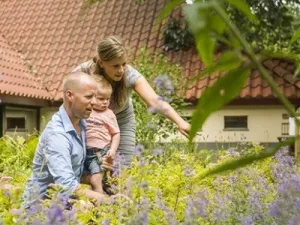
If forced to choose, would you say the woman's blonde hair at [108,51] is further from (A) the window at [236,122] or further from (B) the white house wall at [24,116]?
(A) the window at [236,122]

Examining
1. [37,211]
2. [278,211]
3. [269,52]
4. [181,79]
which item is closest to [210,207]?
[278,211]

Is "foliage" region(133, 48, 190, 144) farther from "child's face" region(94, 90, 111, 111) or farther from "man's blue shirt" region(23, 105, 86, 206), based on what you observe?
"man's blue shirt" region(23, 105, 86, 206)

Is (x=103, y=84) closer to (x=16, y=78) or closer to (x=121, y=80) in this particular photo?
(x=121, y=80)

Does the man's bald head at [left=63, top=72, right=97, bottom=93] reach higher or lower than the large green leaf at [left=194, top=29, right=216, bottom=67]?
higher

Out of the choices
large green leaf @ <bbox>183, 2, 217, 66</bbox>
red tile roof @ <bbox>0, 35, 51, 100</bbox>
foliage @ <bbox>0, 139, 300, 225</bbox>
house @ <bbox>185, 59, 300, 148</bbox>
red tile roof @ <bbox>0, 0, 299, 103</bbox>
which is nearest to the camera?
large green leaf @ <bbox>183, 2, 217, 66</bbox>

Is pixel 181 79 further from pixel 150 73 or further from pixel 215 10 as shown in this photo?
pixel 215 10

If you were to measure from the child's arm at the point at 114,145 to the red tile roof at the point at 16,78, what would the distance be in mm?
10883

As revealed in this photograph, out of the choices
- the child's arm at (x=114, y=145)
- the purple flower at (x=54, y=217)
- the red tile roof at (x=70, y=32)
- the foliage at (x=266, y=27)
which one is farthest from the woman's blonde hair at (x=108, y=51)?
the red tile roof at (x=70, y=32)

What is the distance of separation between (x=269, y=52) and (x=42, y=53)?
59.0ft

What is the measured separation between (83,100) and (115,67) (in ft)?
2.22

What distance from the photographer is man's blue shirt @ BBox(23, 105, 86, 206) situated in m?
3.29

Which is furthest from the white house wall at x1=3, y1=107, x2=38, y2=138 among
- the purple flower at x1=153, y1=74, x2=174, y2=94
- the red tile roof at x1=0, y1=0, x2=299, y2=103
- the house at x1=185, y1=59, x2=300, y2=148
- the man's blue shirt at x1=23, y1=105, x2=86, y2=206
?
the purple flower at x1=153, y1=74, x2=174, y2=94

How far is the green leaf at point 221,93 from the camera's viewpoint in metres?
0.52

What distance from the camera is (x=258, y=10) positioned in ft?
50.6
